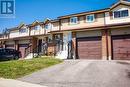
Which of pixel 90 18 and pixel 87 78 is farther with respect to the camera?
pixel 90 18

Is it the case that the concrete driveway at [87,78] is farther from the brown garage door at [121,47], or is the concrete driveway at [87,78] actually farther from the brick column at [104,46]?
the brick column at [104,46]

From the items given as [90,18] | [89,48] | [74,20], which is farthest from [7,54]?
[90,18]

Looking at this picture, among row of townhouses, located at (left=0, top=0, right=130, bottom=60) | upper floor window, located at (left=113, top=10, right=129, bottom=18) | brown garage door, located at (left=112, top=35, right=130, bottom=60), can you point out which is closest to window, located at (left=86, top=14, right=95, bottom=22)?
row of townhouses, located at (left=0, top=0, right=130, bottom=60)

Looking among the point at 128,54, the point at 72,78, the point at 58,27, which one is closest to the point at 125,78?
the point at 72,78

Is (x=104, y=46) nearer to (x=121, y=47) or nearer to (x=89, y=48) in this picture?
(x=121, y=47)

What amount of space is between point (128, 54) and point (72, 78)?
37.5ft

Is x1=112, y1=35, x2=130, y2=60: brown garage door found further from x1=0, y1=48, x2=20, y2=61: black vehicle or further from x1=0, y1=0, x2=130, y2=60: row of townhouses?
x1=0, y1=48, x2=20, y2=61: black vehicle

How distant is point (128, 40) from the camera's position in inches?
934

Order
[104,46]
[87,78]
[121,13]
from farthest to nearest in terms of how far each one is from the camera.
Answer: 1. [121,13]
2. [104,46]
3. [87,78]

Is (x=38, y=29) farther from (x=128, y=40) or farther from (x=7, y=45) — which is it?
(x=128, y=40)

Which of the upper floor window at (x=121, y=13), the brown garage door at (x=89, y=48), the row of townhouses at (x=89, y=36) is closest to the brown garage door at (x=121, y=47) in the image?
the row of townhouses at (x=89, y=36)

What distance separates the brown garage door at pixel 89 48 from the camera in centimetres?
2607

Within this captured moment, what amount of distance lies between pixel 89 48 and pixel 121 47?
438 centimetres

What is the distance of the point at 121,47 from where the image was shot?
2416 centimetres
